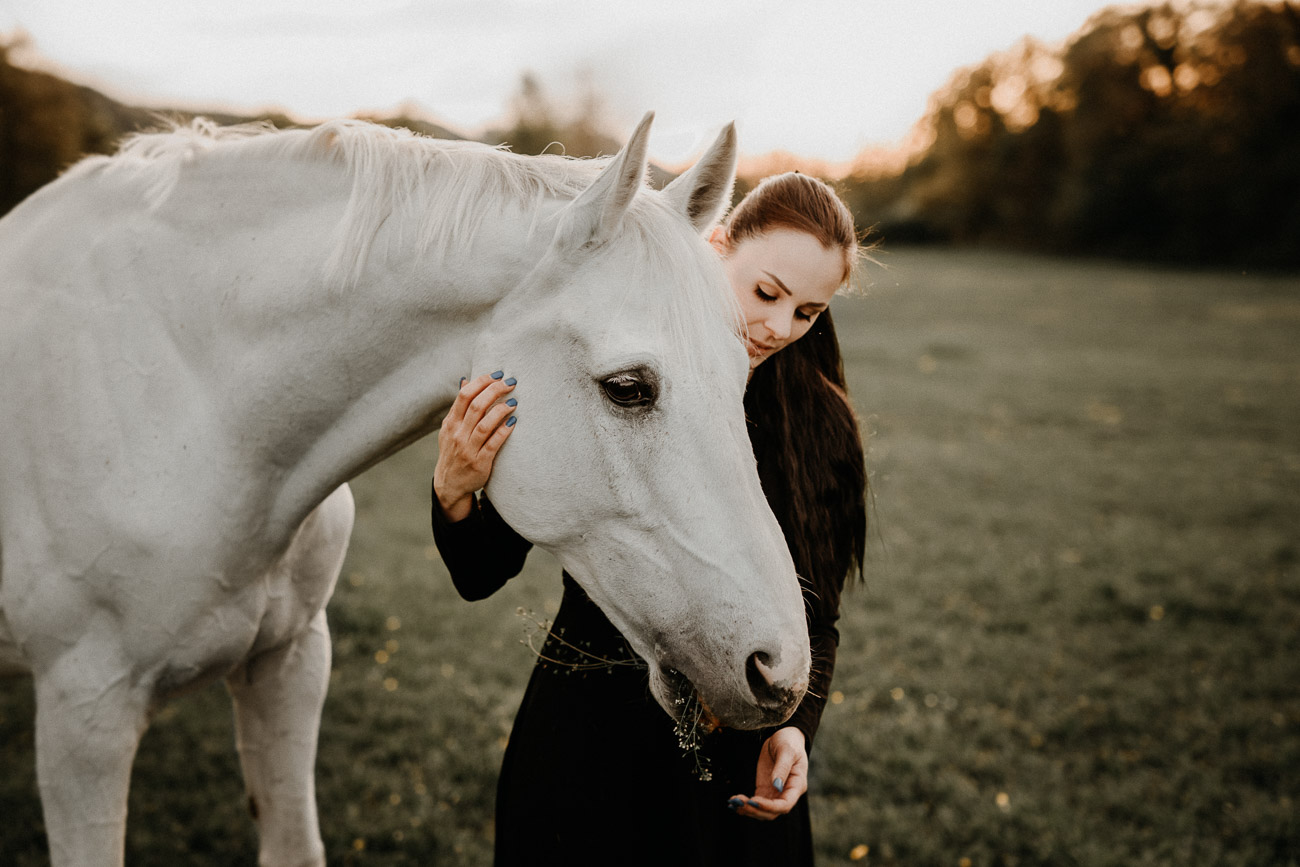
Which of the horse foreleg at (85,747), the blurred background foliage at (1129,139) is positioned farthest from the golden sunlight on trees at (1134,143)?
the horse foreleg at (85,747)

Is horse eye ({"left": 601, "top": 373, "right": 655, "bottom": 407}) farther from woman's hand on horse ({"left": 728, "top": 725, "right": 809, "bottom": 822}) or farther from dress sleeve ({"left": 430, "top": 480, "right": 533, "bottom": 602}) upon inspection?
woman's hand on horse ({"left": 728, "top": 725, "right": 809, "bottom": 822})

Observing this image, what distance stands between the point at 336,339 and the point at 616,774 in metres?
1.19

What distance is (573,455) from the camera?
1526 millimetres

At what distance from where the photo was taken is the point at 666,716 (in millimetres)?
1910

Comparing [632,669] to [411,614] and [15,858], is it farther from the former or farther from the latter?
[411,614]

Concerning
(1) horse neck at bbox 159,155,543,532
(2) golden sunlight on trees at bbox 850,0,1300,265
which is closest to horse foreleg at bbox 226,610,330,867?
(1) horse neck at bbox 159,155,543,532

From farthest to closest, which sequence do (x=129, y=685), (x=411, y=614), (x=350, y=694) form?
(x=411, y=614)
(x=350, y=694)
(x=129, y=685)

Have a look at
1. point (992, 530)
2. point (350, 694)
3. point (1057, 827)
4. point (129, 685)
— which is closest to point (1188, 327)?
point (992, 530)

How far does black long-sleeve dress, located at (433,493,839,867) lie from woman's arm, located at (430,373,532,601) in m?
0.01

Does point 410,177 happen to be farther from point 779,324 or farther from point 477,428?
point 779,324

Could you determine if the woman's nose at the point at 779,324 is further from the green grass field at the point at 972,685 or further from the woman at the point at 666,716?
the green grass field at the point at 972,685

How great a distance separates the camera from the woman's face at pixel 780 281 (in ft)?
6.10

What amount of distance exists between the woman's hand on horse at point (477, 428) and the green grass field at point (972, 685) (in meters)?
1.85

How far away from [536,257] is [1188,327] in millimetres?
20803
